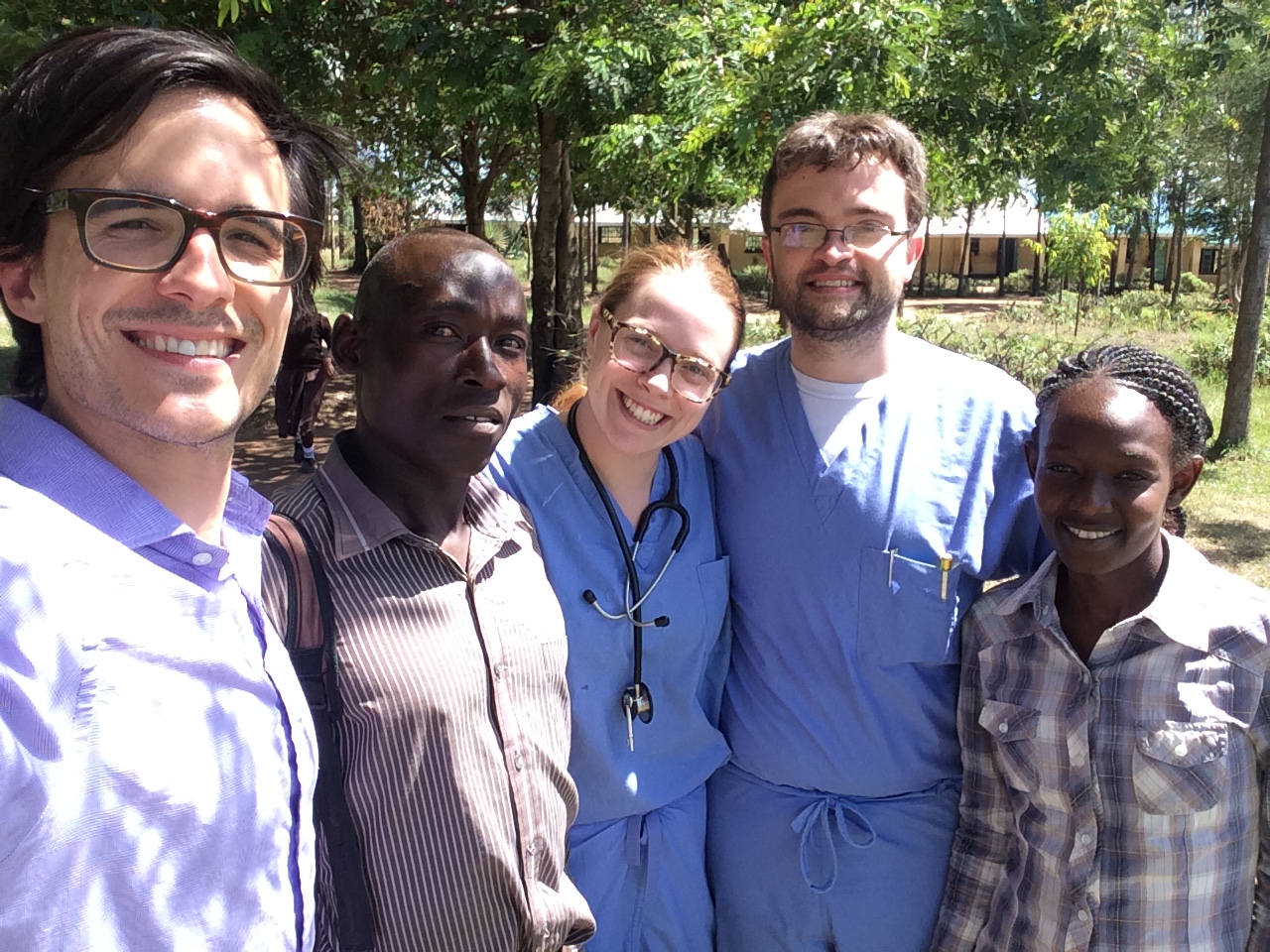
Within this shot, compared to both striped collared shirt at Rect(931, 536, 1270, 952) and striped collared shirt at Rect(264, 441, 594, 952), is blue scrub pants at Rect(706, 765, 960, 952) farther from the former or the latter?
striped collared shirt at Rect(264, 441, 594, 952)

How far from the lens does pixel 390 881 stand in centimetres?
153

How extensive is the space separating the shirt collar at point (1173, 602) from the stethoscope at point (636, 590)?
2.38 feet

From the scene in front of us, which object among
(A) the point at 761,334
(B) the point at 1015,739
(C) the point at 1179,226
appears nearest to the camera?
(B) the point at 1015,739

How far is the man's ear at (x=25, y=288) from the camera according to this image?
1.28 metres

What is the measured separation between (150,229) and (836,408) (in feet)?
5.16

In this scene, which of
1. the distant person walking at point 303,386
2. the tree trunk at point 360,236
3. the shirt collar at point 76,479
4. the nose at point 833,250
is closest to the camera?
the shirt collar at point 76,479

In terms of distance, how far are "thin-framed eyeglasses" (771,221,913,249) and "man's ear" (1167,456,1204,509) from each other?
83 cm

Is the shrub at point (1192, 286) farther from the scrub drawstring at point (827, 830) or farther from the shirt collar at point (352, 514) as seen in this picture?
the shirt collar at point (352, 514)

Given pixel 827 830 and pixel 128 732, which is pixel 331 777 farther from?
pixel 827 830

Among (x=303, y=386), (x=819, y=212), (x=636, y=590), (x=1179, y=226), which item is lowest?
(x=303, y=386)

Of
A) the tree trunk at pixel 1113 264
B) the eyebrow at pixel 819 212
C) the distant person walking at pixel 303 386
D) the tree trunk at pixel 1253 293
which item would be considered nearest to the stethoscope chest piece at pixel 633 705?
the eyebrow at pixel 819 212

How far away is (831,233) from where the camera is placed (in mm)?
2334

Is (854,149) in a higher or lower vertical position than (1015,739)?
higher

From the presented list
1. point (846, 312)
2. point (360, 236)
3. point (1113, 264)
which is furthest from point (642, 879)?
point (1113, 264)
